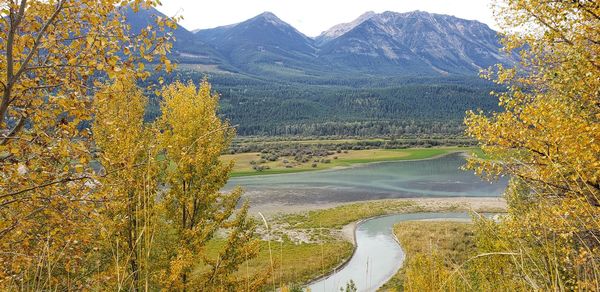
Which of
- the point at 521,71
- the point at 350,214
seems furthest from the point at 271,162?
the point at 521,71

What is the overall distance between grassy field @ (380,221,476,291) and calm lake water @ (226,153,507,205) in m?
18.6

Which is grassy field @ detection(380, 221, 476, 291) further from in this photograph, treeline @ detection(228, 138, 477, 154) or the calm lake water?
treeline @ detection(228, 138, 477, 154)

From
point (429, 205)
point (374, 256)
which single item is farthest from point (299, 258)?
point (429, 205)

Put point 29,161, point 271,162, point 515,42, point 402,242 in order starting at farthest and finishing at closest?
point 271,162, point 402,242, point 515,42, point 29,161

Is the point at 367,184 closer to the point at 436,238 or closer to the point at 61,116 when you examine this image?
the point at 436,238

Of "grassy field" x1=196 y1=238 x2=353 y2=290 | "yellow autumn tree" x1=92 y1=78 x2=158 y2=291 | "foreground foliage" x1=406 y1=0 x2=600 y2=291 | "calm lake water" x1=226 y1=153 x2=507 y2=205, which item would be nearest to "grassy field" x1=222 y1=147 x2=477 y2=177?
"calm lake water" x1=226 y1=153 x2=507 y2=205

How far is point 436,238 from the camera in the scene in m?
41.3

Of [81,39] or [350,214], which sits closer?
[81,39]

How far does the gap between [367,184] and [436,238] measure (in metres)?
36.2

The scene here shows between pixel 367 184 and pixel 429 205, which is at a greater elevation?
pixel 429 205

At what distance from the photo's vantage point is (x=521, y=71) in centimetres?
1163

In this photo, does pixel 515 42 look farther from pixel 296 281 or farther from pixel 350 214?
pixel 350 214

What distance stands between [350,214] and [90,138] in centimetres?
4992

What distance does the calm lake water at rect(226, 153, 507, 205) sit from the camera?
66438 millimetres
